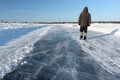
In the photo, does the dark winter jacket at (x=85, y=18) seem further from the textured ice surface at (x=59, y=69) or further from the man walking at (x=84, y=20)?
the textured ice surface at (x=59, y=69)

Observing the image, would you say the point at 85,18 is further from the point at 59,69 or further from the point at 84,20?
the point at 59,69

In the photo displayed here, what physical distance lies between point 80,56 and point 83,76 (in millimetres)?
3111

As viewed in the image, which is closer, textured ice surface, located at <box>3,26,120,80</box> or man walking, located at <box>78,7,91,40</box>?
textured ice surface, located at <box>3,26,120,80</box>

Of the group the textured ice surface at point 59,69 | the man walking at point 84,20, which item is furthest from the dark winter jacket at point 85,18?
the textured ice surface at point 59,69

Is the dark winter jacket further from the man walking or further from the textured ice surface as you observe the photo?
the textured ice surface

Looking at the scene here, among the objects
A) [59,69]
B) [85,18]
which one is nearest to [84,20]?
[85,18]

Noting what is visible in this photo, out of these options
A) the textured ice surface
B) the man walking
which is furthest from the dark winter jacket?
the textured ice surface

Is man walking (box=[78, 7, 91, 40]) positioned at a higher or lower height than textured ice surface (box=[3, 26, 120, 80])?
higher

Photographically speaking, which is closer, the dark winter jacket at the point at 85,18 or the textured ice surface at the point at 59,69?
the textured ice surface at the point at 59,69

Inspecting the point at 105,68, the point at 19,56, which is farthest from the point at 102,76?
the point at 19,56

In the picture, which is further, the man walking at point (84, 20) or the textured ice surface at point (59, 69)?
the man walking at point (84, 20)

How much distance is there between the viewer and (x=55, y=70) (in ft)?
24.5

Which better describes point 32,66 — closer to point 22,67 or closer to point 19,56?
point 22,67

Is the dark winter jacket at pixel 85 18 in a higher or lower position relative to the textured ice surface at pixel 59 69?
higher
